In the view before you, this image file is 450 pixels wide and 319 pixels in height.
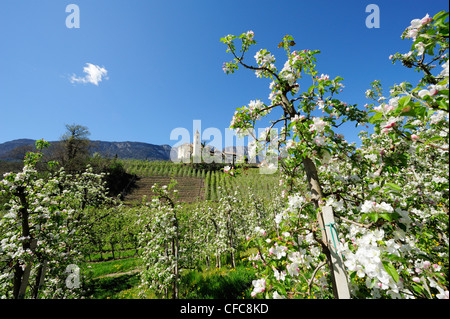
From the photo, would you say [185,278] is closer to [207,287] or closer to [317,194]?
[207,287]

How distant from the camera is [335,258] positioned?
1738mm

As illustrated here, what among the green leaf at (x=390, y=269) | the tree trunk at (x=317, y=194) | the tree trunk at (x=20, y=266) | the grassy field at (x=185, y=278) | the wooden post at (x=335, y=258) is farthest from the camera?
the grassy field at (x=185, y=278)

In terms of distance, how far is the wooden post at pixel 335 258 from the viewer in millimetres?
1624

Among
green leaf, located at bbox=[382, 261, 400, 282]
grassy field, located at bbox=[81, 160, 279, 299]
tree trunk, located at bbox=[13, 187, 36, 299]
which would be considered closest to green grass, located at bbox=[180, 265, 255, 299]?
grassy field, located at bbox=[81, 160, 279, 299]

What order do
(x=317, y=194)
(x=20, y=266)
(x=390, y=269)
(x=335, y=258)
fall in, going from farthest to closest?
(x=20, y=266), (x=317, y=194), (x=335, y=258), (x=390, y=269)

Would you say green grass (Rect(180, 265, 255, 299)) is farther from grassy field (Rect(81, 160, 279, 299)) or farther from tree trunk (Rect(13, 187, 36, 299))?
tree trunk (Rect(13, 187, 36, 299))

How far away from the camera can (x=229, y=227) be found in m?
10.8

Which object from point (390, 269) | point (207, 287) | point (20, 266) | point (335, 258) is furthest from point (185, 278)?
point (390, 269)

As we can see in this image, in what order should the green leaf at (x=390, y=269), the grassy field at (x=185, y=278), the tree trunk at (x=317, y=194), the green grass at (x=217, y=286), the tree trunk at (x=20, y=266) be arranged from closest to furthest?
the green leaf at (x=390, y=269)
the tree trunk at (x=317, y=194)
the tree trunk at (x=20, y=266)
the green grass at (x=217, y=286)
the grassy field at (x=185, y=278)

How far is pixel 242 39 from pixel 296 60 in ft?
3.11

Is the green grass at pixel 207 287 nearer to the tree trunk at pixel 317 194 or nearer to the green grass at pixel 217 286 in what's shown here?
the green grass at pixel 217 286

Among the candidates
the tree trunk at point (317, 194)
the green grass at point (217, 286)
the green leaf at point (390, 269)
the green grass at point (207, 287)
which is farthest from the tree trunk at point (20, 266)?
the green leaf at point (390, 269)

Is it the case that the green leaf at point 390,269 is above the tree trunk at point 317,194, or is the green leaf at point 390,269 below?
below
